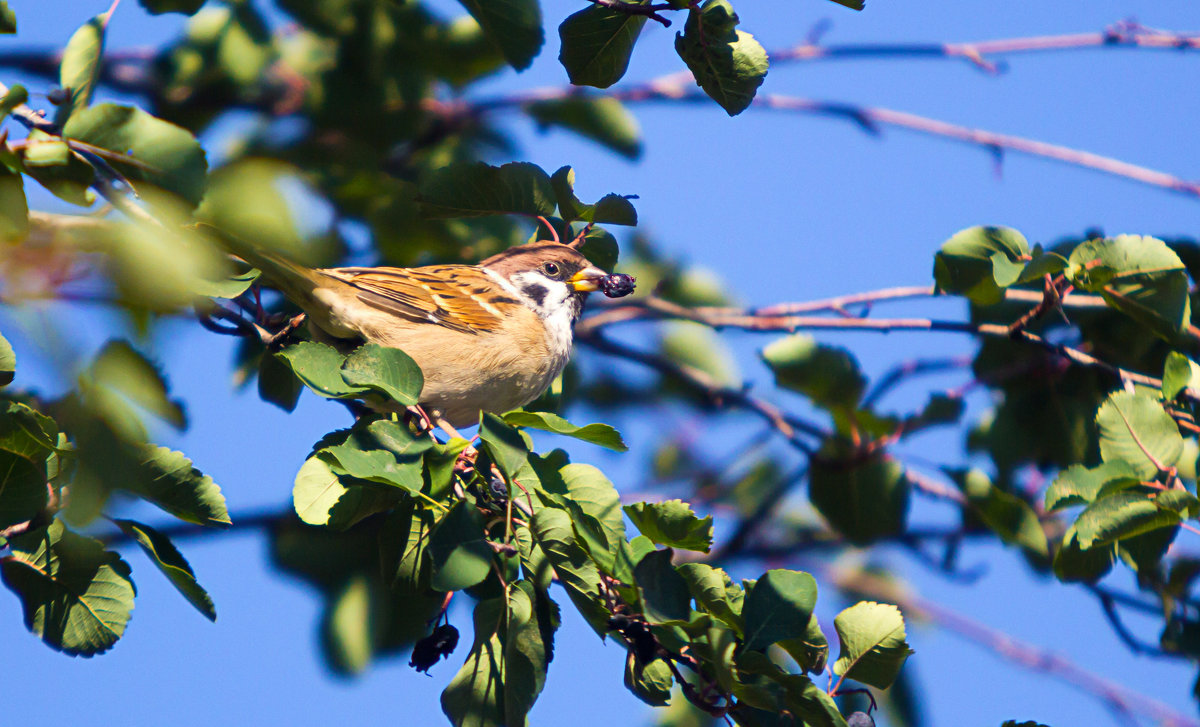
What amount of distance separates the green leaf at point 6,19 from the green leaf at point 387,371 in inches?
35.7

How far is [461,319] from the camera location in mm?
3227

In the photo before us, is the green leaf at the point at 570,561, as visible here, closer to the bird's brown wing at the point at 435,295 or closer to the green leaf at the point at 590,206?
the green leaf at the point at 590,206

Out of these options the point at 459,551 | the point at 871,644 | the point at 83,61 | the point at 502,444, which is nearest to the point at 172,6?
the point at 83,61

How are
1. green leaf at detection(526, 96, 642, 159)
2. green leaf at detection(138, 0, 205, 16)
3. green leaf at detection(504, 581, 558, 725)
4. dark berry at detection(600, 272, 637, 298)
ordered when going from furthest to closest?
green leaf at detection(526, 96, 642, 159) < dark berry at detection(600, 272, 637, 298) < green leaf at detection(138, 0, 205, 16) < green leaf at detection(504, 581, 558, 725)

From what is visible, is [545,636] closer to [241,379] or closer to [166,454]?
[166,454]

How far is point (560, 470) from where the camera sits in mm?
1917

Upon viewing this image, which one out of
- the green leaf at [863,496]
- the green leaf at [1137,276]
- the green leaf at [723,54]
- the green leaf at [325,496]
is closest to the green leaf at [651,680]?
the green leaf at [325,496]

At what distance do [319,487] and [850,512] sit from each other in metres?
2.45

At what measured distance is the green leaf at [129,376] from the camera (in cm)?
93

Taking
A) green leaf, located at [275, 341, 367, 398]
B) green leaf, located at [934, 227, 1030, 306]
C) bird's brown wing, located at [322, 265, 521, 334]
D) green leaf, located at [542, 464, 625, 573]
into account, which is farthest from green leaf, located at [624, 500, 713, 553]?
bird's brown wing, located at [322, 265, 521, 334]

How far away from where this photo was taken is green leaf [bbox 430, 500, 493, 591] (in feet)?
5.82

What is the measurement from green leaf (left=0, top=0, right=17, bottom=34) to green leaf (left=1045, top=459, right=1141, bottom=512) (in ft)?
8.39

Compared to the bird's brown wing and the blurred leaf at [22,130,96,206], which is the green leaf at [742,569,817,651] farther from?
the bird's brown wing

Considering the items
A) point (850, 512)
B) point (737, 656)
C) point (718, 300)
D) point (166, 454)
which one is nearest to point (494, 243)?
point (718, 300)
